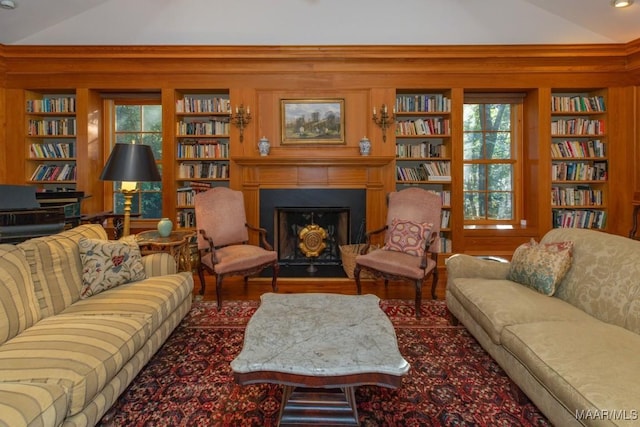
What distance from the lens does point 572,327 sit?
1.69m

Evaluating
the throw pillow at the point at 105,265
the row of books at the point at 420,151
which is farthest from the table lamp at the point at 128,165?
the row of books at the point at 420,151

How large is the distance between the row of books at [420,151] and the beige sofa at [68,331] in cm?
325

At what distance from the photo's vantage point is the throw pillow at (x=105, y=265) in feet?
7.25

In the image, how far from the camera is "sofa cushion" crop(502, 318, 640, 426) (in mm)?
1184

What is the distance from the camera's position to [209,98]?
4.82m

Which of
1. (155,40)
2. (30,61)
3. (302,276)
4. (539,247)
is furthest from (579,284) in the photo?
(30,61)

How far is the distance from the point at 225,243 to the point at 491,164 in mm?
3893

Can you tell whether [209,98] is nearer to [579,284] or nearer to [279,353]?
[279,353]

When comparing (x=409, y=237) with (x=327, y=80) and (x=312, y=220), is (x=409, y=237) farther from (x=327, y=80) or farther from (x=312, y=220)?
(x=327, y=80)

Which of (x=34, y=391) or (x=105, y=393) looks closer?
(x=34, y=391)

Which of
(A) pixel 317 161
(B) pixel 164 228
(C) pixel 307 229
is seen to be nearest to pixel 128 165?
(B) pixel 164 228

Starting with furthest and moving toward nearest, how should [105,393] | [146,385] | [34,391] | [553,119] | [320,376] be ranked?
Answer: [553,119]
[146,385]
[105,393]
[320,376]
[34,391]

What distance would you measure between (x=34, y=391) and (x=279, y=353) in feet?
2.87

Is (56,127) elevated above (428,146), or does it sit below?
above
